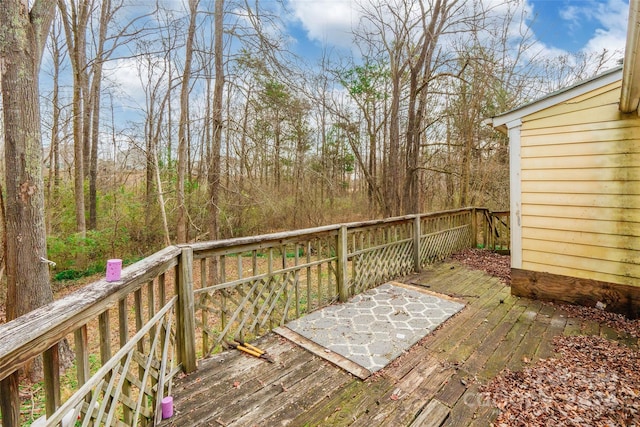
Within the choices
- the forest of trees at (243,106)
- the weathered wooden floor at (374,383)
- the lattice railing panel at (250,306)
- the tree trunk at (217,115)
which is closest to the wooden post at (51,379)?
the weathered wooden floor at (374,383)

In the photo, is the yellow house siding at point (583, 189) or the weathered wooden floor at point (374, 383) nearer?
the weathered wooden floor at point (374, 383)

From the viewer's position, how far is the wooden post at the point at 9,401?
0.90 m

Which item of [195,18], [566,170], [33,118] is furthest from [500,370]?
[195,18]

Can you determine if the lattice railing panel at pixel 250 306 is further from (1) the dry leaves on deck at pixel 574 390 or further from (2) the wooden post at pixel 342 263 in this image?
(1) the dry leaves on deck at pixel 574 390

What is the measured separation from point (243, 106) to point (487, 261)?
7.22 meters

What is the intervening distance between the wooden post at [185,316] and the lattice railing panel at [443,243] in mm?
4468

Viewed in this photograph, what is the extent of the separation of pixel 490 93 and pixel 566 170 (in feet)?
13.8

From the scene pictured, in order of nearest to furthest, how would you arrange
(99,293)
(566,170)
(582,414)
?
(99,293)
(582,414)
(566,170)

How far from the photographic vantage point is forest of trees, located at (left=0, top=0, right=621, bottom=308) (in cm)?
645

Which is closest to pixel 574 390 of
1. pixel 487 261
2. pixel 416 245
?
pixel 416 245

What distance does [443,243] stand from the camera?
6621 mm

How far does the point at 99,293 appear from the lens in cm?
146

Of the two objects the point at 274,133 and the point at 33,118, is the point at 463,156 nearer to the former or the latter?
the point at 274,133

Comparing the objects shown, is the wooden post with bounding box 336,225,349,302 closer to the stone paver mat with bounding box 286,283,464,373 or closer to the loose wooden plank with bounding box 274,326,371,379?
the stone paver mat with bounding box 286,283,464,373
